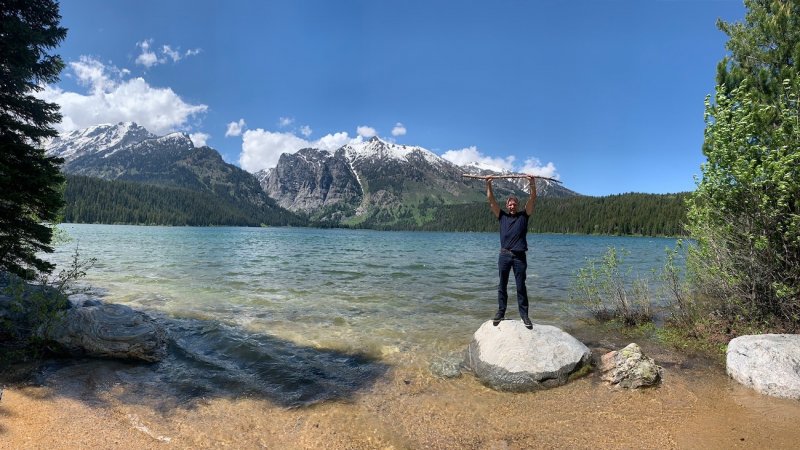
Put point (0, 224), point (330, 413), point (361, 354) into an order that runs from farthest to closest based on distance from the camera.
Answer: point (361, 354), point (0, 224), point (330, 413)

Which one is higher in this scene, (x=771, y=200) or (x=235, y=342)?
(x=771, y=200)

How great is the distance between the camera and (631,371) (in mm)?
9102

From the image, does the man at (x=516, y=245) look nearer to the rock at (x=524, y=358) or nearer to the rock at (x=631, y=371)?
the rock at (x=524, y=358)

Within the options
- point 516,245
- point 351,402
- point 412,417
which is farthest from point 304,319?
point 516,245

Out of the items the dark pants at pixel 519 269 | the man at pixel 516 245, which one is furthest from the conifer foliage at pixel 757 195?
the dark pants at pixel 519 269

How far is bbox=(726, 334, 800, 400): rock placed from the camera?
8.05 m

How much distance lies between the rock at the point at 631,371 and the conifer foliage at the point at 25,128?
16052 millimetres

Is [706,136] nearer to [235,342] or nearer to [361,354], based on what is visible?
[361,354]

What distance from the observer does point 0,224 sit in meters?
10.7

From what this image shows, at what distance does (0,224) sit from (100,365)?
5.04m

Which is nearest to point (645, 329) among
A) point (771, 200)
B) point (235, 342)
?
point (771, 200)

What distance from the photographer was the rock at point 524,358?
9.27m

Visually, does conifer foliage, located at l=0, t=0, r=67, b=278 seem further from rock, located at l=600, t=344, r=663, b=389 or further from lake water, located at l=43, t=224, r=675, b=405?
rock, located at l=600, t=344, r=663, b=389

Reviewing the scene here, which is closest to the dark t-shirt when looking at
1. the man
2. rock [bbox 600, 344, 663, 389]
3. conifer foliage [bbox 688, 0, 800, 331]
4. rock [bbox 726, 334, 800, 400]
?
the man
